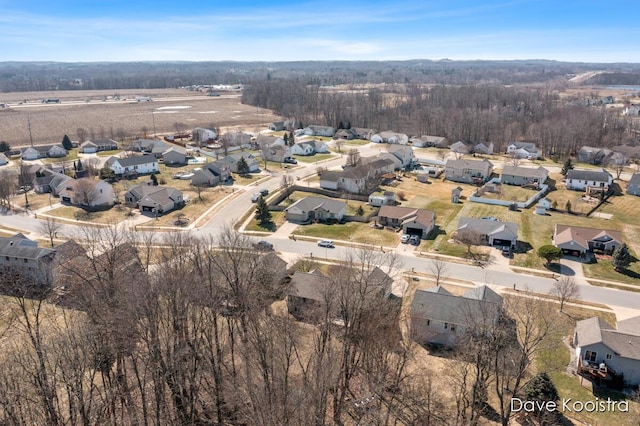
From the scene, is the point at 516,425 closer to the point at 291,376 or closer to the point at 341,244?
the point at 291,376

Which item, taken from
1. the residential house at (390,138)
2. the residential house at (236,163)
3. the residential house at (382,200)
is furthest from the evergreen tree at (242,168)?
the residential house at (390,138)

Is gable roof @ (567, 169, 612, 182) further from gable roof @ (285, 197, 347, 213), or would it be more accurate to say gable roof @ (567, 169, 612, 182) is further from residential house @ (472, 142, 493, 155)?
gable roof @ (285, 197, 347, 213)

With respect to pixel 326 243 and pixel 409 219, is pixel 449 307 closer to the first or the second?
pixel 326 243

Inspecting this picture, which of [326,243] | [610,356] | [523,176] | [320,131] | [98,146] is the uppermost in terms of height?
[320,131]

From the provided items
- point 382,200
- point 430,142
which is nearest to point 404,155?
point 430,142

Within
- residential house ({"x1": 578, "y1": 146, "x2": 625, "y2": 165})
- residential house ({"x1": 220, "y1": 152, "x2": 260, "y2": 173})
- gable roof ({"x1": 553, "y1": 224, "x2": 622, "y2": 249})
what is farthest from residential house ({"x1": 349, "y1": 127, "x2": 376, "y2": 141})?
gable roof ({"x1": 553, "y1": 224, "x2": 622, "y2": 249})

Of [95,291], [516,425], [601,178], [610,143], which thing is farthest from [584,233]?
[610,143]
